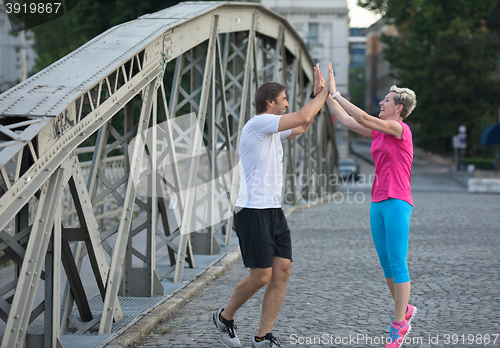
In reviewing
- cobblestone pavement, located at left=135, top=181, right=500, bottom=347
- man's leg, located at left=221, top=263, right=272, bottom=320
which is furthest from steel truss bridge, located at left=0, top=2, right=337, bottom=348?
man's leg, located at left=221, top=263, right=272, bottom=320

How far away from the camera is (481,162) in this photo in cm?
5022

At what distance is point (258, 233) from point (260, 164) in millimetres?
458

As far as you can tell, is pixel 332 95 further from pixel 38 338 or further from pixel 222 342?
pixel 38 338

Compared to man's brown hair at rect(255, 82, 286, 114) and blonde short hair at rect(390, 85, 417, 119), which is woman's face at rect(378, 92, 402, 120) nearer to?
blonde short hair at rect(390, 85, 417, 119)

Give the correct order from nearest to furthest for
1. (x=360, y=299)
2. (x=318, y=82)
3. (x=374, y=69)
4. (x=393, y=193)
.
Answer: (x=393, y=193) → (x=318, y=82) → (x=360, y=299) → (x=374, y=69)

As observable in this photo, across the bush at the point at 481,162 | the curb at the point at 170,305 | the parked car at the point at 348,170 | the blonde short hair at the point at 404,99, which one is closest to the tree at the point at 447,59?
the bush at the point at 481,162

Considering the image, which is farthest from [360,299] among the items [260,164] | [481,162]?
[481,162]

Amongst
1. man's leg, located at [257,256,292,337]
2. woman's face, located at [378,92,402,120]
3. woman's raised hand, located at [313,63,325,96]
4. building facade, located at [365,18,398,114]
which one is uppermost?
woman's raised hand, located at [313,63,325,96]

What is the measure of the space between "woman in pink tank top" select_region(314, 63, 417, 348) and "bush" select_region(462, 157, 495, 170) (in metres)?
46.8

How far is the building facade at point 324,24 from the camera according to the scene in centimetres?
7012

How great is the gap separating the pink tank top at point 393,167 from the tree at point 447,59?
45.1 meters

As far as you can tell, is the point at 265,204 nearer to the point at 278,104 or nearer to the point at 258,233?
the point at 258,233

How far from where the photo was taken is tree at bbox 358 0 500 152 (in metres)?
49.2

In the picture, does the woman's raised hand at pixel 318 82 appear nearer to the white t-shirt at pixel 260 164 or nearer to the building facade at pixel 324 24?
the white t-shirt at pixel 260 164
